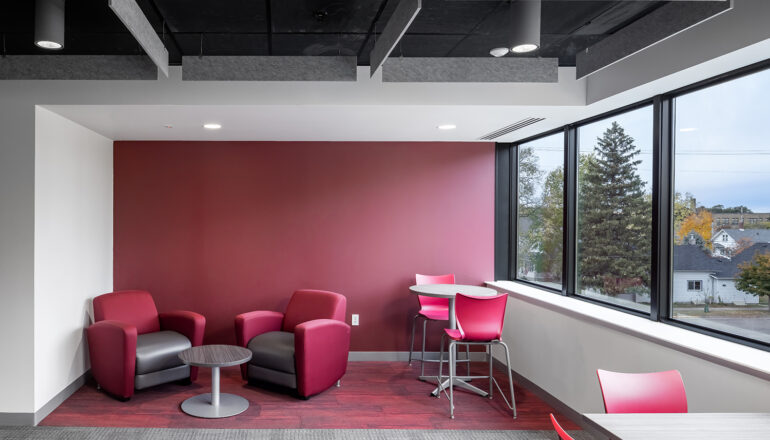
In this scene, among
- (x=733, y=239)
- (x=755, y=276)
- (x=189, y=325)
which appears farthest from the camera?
(x=189, y=325)

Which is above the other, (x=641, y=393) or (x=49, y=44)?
(x=49, y=44)

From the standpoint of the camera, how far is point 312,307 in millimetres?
4512

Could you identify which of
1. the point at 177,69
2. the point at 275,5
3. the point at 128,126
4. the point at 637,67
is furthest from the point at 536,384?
the point at 128,126

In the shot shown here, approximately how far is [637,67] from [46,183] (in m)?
4.42

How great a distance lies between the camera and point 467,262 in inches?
205

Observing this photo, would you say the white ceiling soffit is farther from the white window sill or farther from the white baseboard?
the white baseboard

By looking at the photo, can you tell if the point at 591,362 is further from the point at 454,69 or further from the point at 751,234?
the point at 454,69

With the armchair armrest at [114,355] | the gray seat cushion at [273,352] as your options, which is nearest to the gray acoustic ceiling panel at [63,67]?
the armchair armrest at [114,355]

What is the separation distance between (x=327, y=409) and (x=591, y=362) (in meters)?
2.09

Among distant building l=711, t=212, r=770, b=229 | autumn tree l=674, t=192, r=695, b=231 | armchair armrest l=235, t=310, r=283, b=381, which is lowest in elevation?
armchair armrest l=235, t=310, r=283, b=381

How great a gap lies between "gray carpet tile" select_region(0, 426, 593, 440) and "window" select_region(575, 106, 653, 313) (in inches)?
46.8

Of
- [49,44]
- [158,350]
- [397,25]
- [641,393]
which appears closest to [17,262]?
[158,350]

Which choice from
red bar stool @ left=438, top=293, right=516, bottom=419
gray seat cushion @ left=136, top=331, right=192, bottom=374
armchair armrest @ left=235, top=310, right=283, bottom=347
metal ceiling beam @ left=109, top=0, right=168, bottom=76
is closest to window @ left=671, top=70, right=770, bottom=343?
red bar stool @ left=438, top=293, right=516, bottom=419

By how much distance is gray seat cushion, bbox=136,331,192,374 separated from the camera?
3.88 m
